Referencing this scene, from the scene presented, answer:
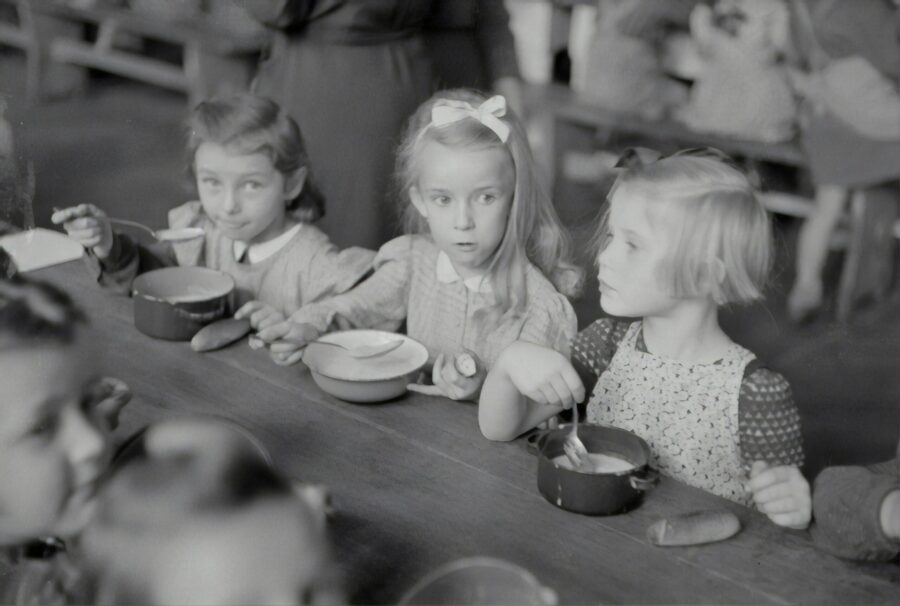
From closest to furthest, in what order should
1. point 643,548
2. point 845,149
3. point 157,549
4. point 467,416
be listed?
point 157,549
point 643,548
point 467,416
point 845,149

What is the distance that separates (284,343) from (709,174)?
21.1 inches

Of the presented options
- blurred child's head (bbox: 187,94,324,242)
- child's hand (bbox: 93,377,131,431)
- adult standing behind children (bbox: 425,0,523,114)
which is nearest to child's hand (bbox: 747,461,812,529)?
child's hand (bbox: 93,377,131,431)

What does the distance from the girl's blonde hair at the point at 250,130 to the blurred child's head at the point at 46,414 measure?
0.89 metres

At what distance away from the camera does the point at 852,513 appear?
0.86 m

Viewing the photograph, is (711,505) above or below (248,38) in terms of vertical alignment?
below

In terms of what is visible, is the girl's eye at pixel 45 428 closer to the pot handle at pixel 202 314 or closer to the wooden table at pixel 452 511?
the wooden table at pixel 452 511

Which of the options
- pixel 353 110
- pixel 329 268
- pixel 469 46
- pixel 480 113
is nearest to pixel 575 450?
pixel 480 113

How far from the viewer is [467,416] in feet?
3.64

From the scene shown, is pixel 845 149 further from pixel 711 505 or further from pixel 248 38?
pixel 711 505

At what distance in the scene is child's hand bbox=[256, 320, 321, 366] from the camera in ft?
3.92

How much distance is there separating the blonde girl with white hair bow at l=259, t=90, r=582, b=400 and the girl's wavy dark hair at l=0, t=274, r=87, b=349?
1.81 ft

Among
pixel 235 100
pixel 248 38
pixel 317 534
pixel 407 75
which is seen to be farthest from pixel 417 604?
pixel 248 38

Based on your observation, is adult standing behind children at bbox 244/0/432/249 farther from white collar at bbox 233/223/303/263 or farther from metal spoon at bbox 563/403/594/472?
metal spoon at bbox 563/403/594/472

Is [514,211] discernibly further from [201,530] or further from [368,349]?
[201,530]
